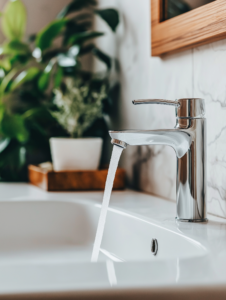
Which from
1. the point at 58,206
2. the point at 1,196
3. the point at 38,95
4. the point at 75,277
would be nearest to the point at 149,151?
the point at 58,206

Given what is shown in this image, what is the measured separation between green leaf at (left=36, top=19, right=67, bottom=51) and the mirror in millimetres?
410

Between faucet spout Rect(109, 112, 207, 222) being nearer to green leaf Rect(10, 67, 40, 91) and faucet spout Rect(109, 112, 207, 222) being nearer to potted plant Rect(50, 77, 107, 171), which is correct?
potted plant Rect(50, 77, 107, 171)

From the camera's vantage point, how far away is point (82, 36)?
1207 millimetres

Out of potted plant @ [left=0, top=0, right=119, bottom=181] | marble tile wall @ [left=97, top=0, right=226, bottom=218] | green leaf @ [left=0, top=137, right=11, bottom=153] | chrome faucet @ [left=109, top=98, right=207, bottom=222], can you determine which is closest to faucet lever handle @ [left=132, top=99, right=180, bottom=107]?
chrome faucet @ [left=109, top=98, right=207, bottom=222]

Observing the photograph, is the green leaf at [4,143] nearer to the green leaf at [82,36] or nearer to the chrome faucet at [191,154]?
the green leaf at [82,36]

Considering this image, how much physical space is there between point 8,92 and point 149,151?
0.54m

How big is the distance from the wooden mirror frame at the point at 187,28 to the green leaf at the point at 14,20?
19.8 inches

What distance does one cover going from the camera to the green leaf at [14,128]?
113 cm

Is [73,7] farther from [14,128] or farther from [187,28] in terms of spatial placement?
[187,28]

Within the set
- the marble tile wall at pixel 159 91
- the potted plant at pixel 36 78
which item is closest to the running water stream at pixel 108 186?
the marble tile wall at pixel 159 91

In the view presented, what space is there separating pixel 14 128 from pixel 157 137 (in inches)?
25.1

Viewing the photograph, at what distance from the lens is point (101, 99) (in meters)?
1.19

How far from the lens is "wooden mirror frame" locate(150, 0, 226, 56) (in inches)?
26.2

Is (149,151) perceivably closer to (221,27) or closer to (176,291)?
(221,27)
